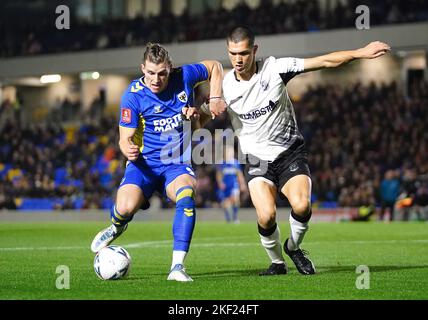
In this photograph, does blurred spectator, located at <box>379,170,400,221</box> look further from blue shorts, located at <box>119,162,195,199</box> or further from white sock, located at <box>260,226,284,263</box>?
blue shorts, located at <box>119,162,195,199</box>

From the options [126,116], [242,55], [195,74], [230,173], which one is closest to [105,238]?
[126,116]

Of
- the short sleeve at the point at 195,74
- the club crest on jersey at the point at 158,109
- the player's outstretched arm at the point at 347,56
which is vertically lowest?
the club crest on jersey at the point at 158,109

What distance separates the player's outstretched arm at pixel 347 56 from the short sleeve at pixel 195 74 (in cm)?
113

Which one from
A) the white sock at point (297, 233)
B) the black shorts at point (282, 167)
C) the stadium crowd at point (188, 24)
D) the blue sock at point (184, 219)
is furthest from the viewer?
the stadium crowd at point (188, 24)

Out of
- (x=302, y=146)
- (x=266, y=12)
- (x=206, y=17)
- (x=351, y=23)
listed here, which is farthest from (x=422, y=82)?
(x=302, y=146)

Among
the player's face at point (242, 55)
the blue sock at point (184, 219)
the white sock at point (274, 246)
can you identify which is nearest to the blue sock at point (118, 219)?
the blue sock at point (184, 219)

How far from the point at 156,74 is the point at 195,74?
70 cm

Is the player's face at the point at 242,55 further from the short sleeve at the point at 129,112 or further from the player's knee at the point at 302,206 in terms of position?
the player's knee at the point at 302,206

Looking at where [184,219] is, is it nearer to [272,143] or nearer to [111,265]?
[111,265]

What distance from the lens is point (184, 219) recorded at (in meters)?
8.59

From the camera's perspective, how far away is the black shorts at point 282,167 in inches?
368

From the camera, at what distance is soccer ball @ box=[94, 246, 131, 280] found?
28.2ft
